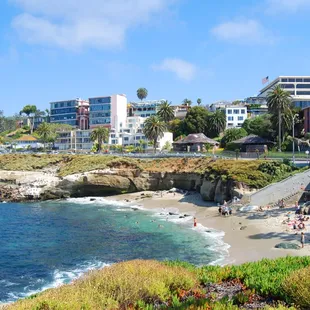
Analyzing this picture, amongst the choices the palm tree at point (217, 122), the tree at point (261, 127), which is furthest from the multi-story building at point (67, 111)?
the tree at point (261, 127)

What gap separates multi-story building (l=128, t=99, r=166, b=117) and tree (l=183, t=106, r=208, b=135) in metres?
41.5

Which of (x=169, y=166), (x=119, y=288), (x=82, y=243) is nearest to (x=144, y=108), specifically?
(x=169, y=166)

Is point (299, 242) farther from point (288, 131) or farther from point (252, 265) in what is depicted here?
point (288, 131)

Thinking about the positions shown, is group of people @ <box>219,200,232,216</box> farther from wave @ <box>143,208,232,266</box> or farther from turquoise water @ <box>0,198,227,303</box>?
turquoise water @ <box>0,198,227,303</box>

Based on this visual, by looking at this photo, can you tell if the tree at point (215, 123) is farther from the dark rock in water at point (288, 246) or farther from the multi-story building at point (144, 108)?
the dark rock in water at point (288, 246)

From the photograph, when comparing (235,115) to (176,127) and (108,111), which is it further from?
(108,111)

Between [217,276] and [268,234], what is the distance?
68.9 ft

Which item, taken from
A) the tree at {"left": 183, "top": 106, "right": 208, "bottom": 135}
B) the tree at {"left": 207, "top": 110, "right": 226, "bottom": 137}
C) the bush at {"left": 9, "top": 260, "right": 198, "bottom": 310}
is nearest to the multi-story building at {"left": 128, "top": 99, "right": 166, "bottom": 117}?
Result: the tree at {"left": 183, "top": 106, "right": 208, "bottom": 135}

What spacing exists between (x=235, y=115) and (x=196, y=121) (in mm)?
20439

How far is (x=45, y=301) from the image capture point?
12.8 m

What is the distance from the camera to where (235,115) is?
128375mm

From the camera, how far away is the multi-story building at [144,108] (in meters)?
156

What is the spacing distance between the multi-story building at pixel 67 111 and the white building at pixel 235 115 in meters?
Answer: 59.3

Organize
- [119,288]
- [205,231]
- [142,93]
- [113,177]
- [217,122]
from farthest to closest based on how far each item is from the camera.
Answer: [142,93] < [217,122] < [113,177] < [205,231] < [119,288]
